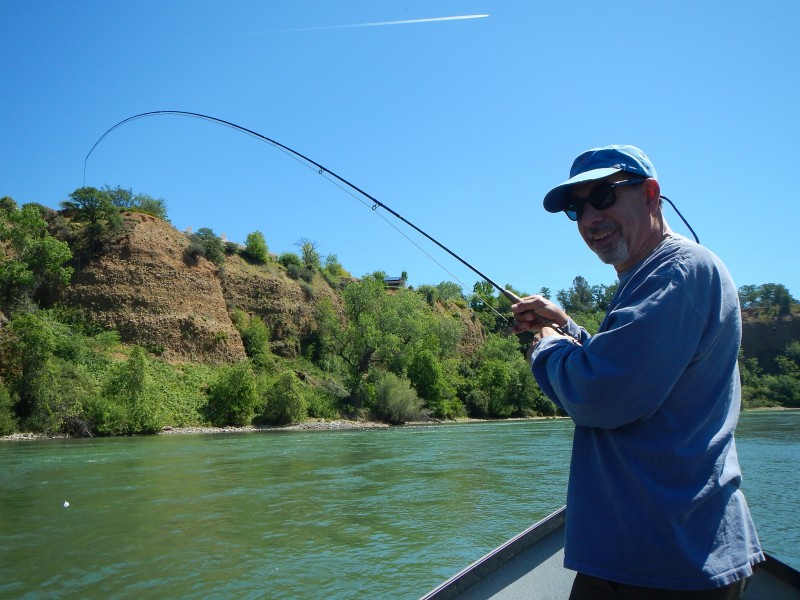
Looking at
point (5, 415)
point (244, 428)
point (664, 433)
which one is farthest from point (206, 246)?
point (664, 433)

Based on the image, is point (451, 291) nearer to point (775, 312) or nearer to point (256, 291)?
point (256, 291)

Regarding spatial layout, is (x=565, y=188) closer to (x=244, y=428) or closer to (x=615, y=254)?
(x=615, y=254)

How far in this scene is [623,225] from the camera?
1.61m

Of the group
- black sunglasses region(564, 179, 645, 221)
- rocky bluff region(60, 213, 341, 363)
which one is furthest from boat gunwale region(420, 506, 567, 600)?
rocky bluff region(60, 213, 341, 363)

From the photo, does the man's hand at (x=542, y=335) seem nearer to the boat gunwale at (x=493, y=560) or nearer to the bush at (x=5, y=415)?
the boat gunwale at (x=493, y=560)

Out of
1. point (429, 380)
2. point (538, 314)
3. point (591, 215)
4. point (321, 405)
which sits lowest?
point (321, 405)

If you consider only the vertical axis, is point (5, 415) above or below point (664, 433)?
below

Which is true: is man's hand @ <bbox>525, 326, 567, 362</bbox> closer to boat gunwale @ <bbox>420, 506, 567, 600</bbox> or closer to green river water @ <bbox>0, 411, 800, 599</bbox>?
boat gunwale @ <bbox>420, 506, 567, 600</bbox>

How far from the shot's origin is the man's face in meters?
1.60

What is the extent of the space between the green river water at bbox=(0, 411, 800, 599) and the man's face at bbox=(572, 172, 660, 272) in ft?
15.9

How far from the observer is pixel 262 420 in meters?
37.2

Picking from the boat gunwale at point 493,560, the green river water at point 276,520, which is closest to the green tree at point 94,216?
the green river water at point 276,520

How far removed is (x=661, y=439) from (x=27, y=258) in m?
44.6

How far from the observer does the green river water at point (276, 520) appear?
6.07m
